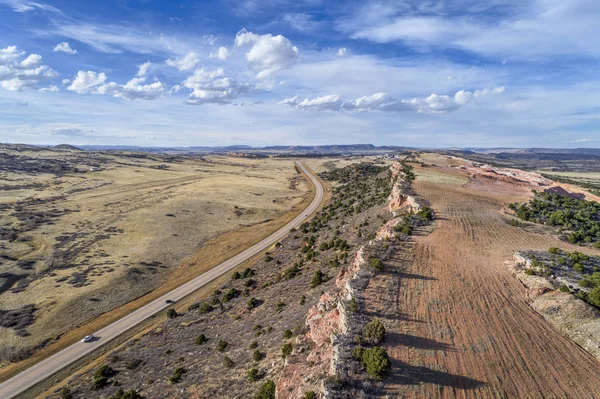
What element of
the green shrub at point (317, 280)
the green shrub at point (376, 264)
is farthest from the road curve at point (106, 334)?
the green shrub at point (376, 264)

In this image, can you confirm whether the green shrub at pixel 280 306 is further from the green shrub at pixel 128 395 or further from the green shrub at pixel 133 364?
the green shrub at pixel 133 364

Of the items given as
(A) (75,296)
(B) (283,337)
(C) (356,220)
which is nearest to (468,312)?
(B) (283,337)

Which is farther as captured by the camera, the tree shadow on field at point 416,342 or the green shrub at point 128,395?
the green shrub at point 128,395

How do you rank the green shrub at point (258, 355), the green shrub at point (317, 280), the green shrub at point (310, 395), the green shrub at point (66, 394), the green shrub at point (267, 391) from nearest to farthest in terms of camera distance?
the green shrub at point (310, 395) < the green shrub at point (267, 391) < the green shrub at point (258, 355) < the green shrub at point (66, 394) < the green shrub at point (317, 280)

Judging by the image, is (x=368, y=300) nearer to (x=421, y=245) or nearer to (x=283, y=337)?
(x=283, y=337)

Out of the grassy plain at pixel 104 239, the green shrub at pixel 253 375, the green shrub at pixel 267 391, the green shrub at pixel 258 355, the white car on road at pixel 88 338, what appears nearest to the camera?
the green shrub at pixel 267 391

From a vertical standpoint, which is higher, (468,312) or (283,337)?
(468,312)
